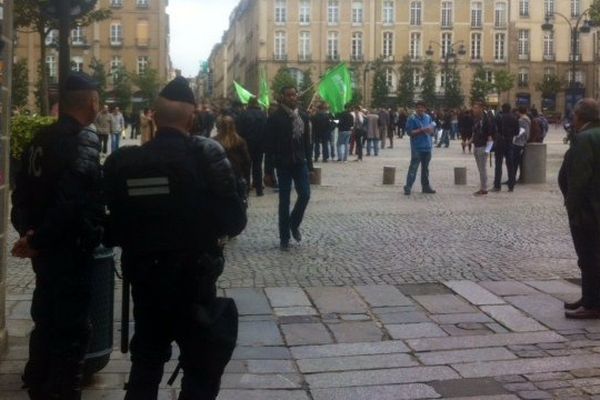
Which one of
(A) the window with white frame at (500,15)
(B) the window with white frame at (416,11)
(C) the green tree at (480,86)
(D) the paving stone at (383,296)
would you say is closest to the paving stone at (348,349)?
(D) the paving stone at (383,296)

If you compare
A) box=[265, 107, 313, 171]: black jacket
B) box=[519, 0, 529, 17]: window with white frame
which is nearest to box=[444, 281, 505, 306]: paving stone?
box=[265, 107, 313, 171]: black jacket

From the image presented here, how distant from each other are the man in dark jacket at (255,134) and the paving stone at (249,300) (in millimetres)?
8798

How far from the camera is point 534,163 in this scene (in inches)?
801

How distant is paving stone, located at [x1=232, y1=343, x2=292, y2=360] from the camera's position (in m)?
6.32

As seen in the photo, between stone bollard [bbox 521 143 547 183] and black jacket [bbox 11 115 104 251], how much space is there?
16640 millimetres

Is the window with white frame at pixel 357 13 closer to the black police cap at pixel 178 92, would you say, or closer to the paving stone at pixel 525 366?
the paving stone at pixel 525 366

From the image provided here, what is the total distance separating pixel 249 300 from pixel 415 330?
1.64m

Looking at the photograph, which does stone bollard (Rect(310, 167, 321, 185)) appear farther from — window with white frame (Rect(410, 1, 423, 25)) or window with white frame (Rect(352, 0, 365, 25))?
window with white frame (Rect(410, 1, 423, 25))

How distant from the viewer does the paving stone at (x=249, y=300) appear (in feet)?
25.3

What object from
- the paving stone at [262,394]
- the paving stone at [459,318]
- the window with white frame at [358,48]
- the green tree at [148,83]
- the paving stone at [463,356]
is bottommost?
the paving stone at [262,394]

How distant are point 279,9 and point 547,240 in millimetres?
81582

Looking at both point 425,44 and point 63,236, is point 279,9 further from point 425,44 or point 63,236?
point 63,236

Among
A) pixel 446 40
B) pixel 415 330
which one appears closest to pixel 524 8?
pixel 446 40

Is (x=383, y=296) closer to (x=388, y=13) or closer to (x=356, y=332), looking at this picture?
(x=356, y=332)
